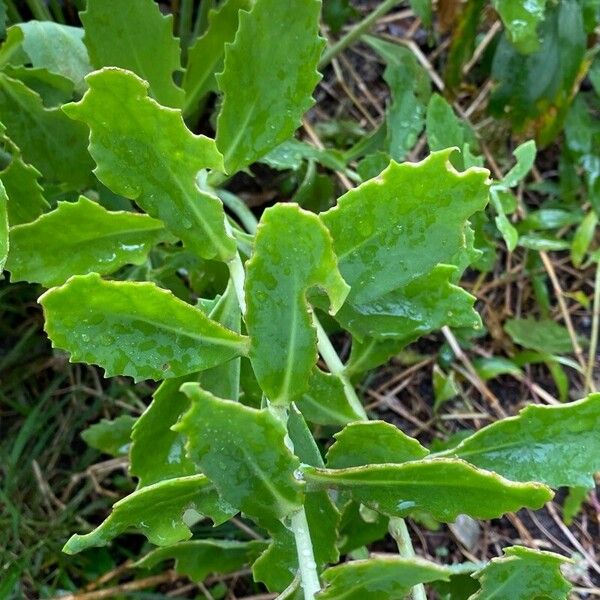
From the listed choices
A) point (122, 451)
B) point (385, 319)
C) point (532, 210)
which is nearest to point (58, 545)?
point (122, 451)

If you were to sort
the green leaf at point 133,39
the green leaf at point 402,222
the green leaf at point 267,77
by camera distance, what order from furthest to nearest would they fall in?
the green leaf at point 133,39 → the green leaf at point 267,77 → the green leaf at point 402,222

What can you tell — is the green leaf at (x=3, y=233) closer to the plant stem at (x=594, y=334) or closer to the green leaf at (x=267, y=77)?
the green leaf at (x=267, y=77)

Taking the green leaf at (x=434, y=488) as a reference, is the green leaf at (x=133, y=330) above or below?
above

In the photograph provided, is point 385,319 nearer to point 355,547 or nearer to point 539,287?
point 355,547

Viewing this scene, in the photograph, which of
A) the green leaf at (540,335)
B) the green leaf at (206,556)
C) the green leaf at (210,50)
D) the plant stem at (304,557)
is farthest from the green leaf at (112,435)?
the green leaf at (540,335)

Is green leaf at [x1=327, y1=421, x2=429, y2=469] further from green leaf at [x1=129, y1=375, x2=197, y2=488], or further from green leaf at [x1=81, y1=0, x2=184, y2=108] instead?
green leaf at [x1=81, y1=0, x2=184, y2=108]
